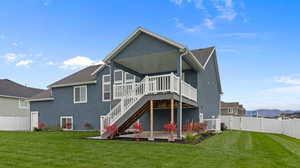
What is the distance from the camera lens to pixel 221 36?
19.6 meters

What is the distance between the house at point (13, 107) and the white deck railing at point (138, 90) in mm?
15553

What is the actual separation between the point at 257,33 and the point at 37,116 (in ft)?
71.2

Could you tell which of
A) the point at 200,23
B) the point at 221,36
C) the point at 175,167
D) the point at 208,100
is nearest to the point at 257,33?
the point at 221,36

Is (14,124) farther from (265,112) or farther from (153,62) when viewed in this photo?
(265,112)

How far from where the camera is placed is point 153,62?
13.9m

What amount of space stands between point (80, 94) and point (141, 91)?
9.61 meters

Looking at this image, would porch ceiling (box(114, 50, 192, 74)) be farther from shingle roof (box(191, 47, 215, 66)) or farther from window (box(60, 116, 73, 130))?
window (box(60, 116, 73, 130))

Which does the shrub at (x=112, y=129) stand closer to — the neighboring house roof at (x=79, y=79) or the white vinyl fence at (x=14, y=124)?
the neighboring house roof at (x=79, y=79)

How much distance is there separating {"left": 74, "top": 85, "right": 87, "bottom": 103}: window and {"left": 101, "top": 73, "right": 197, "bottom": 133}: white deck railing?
7.42 m

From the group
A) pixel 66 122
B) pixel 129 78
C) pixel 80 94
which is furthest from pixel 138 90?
pixel 66 122

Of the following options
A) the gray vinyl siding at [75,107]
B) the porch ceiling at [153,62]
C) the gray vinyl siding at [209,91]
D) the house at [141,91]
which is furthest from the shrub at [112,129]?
the gray vinyl siding at [209,91]

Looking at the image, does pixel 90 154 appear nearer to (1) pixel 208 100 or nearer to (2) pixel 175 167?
(2) pixel 175 167

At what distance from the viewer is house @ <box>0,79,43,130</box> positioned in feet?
74.5

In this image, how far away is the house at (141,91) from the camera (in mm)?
11750
